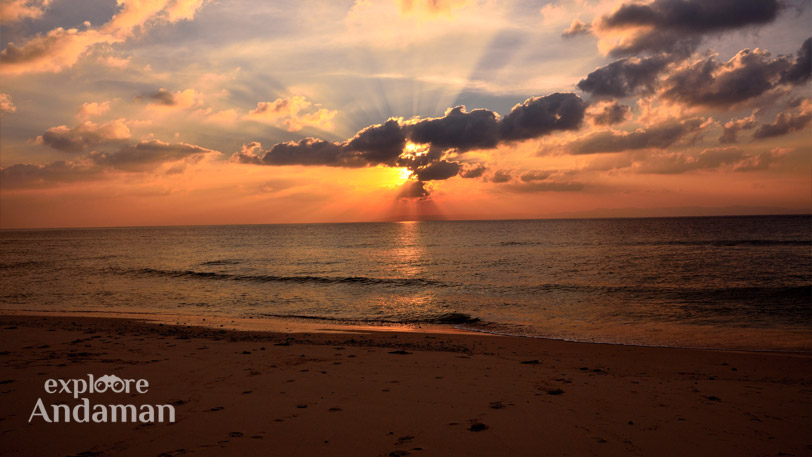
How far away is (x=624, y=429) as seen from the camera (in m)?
6.89

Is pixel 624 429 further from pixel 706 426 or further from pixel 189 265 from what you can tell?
pixel 189 265

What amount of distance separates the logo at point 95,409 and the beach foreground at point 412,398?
0.71 ft

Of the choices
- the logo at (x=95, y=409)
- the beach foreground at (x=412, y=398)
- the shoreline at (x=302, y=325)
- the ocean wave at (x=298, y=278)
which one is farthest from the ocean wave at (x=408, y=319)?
the logo at (x=95, y=409)

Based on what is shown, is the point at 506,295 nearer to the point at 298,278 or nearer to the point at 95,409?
the point at 298,278

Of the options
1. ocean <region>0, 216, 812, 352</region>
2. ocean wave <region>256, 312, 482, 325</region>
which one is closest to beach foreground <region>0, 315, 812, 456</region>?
ocean <region>0, 216, 812, 352</region>

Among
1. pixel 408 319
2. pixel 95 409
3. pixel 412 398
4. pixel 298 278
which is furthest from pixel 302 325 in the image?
pixel 298 278

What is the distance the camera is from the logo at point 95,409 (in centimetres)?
711

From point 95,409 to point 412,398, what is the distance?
229 inches

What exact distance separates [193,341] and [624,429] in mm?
13331

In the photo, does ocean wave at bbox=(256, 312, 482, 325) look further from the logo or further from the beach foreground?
the logo

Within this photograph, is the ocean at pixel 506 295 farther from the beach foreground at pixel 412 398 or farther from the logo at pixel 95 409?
the logo at pixel 95 409

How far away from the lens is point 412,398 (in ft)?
27.2

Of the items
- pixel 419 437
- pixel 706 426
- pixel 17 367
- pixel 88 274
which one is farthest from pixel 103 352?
pixel 88 274

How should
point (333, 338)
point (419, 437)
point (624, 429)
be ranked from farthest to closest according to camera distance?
point (333, 338)
point (624, 429)
point (419, 437)
